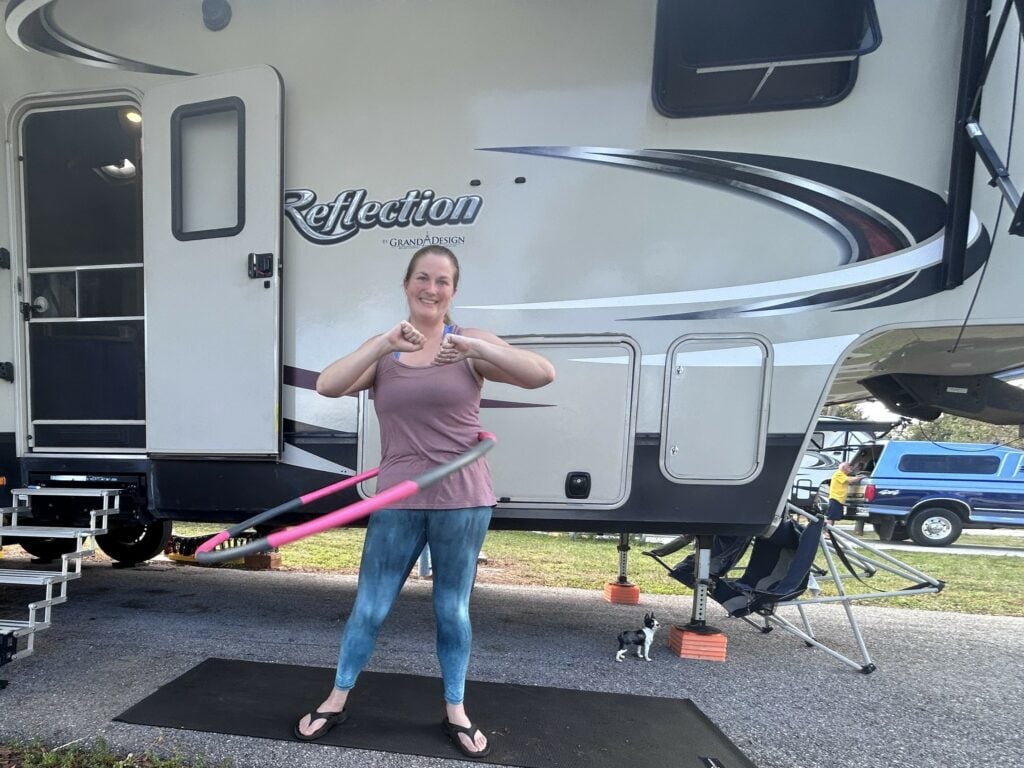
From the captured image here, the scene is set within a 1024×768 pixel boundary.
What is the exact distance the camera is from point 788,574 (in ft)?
9.73

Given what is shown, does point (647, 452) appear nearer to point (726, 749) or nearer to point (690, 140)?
point (726, 749)

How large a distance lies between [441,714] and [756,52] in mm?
3232

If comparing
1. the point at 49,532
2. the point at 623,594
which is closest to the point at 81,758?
the point at 49,532

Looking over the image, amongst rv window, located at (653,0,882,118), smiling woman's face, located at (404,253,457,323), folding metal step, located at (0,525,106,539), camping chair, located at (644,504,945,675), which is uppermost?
rv window, located at (653,0,882,118)

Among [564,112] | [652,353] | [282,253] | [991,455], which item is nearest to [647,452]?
[652,353]

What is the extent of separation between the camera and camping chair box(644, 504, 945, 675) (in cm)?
294

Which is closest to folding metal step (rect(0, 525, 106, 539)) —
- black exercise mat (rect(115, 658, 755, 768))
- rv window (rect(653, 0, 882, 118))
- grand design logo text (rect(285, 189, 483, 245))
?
black exercise mat (rect(115, 658, 755, 768))

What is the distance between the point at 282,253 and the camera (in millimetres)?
2883

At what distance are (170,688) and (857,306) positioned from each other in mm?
3603

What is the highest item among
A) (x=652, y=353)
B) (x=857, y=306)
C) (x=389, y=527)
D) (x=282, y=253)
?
(x=282, y=253)

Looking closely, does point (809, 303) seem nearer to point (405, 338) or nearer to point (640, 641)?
point (405, 338)

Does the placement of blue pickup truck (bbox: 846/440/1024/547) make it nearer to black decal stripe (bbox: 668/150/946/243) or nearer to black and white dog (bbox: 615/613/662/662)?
black and white dog (bbox: 615/613/662/662)

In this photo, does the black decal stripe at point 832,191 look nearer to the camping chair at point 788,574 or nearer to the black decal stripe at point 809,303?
the black decal stripe at point 809,303

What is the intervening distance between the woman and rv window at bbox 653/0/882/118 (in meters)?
1.54
